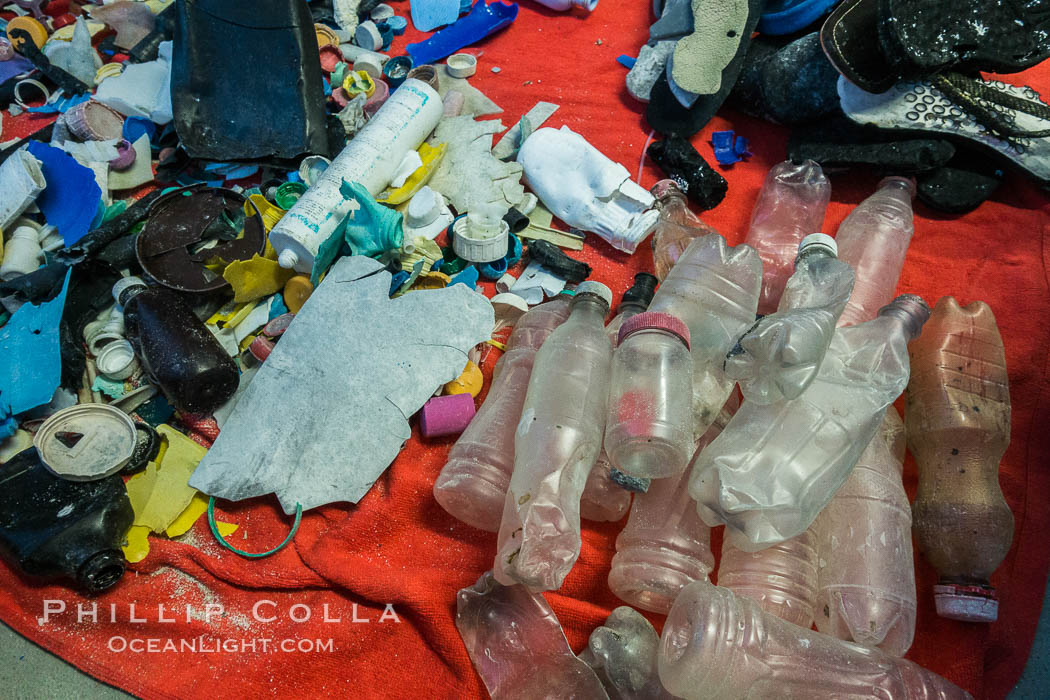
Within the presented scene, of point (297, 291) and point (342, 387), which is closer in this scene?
point (342, 387)

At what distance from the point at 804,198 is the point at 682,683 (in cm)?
145

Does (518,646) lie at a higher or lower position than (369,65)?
lower

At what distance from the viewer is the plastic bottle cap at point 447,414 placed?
5.02 feet

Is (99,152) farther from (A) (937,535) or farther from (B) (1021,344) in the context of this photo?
(B) (1021,344)

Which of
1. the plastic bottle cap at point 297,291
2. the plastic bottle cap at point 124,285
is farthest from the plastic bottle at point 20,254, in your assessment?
the plastic bottle cap at point 297,291

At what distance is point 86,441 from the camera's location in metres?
1.41

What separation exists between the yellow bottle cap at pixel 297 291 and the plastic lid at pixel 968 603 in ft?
5.21

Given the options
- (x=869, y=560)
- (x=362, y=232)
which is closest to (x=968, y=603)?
(x=869, y=560)

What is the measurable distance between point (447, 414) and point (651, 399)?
1.75ft

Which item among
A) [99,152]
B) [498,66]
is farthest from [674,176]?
[99,152]

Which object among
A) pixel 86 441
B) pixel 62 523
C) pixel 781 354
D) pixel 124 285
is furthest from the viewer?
pixel 124 285

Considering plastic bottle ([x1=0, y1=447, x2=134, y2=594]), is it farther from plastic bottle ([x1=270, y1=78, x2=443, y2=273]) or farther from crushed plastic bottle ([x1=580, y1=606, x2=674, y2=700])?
crushed plastic bottle ([x1=580, y1=606, x2=674, y2=700])

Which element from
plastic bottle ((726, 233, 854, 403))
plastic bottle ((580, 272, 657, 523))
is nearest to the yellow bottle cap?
plastic bottle ((580, 272, 657, 523))

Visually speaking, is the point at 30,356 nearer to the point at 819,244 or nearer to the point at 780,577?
the point at 780,577
